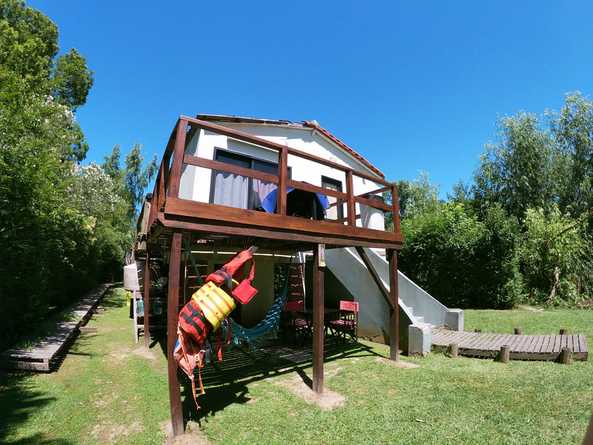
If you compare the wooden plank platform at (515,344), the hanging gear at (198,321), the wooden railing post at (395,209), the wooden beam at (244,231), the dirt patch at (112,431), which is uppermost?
the wooden railing post at (395,209)

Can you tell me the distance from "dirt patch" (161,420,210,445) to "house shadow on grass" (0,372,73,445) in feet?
3.31

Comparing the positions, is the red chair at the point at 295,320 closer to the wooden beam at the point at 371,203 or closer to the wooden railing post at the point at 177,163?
the wooden beam at the point at 371,203

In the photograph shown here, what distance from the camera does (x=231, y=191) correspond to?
6.30 m

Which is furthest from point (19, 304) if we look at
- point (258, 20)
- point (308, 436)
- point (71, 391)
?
point (258, 20)

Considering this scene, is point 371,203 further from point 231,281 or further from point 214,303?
point 214,303

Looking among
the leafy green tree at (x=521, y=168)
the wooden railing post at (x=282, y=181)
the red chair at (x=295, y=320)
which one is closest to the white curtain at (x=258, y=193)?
the wooden railing post at (x=282, y=181)

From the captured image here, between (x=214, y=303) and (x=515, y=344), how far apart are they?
21.9 ft

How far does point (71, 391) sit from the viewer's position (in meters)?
5.12

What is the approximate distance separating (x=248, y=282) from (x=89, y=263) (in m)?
17.3

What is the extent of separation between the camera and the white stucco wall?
319 inches

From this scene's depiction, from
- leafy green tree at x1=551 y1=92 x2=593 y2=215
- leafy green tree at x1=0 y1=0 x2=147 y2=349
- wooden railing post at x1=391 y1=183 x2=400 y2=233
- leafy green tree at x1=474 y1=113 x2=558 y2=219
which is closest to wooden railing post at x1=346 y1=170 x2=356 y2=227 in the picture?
wooden railing post at x1=391 y1=183 x2=400 y2=233

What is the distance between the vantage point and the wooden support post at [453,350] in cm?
683

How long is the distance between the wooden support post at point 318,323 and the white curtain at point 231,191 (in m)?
1.76

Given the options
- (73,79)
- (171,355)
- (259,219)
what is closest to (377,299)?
(259,219)
